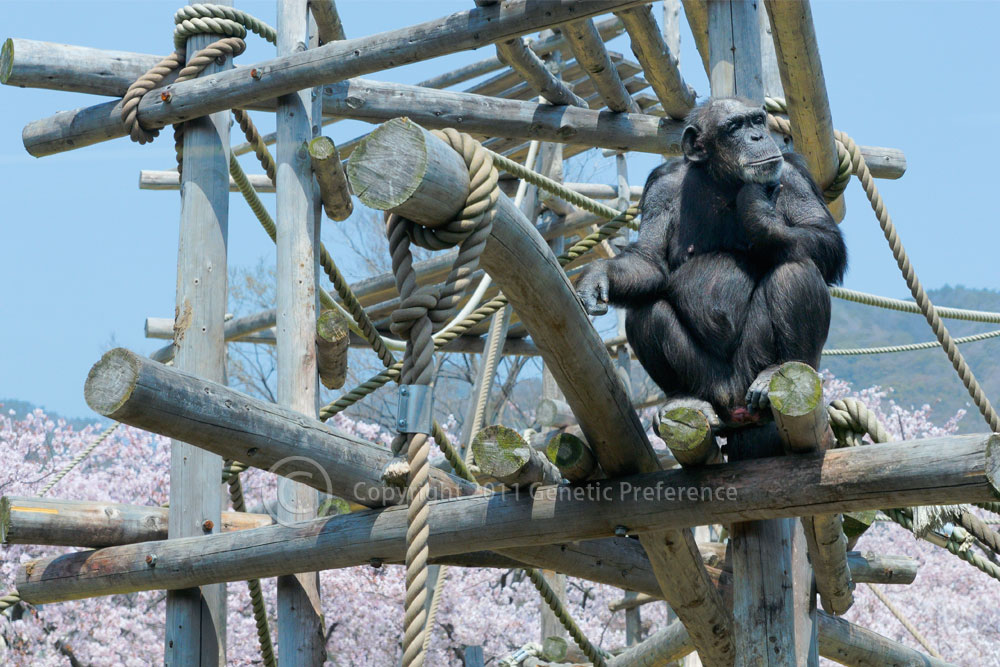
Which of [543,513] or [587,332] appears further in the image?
[543,513]

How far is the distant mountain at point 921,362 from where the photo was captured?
4867 centimetres

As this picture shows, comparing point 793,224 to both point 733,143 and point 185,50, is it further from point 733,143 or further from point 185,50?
point 185,50

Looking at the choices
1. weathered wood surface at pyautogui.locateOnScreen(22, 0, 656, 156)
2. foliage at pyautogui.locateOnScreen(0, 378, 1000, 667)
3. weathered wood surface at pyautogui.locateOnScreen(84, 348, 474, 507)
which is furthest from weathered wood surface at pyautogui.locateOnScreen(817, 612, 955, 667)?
foliage at pyautogui.locateOnScreen(0, 378, 1000, 667)

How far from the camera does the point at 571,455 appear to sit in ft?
11.1

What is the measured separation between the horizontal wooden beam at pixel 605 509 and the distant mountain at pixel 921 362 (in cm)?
3976

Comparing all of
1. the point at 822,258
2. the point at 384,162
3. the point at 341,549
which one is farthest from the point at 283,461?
the point at 822,258

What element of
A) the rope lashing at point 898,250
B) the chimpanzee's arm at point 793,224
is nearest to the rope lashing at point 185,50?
the rope lashing at point 898,250

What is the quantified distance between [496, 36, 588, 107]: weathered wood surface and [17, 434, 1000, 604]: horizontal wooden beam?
129 inches

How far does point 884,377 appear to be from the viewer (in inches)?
2121

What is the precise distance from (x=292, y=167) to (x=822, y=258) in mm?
2856

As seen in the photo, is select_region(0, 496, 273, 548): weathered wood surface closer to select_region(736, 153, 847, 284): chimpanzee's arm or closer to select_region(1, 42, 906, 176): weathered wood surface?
select_region(1, 42, 906, 176): weathered wood surface

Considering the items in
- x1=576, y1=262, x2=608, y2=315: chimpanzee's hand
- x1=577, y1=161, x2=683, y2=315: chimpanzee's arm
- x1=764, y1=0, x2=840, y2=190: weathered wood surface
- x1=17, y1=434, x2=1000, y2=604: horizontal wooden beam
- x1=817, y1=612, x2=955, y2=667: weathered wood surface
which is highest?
x1=764, y1=0, x2=840, y2=190: weathered wood surface

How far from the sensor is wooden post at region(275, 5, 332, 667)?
4.84 m

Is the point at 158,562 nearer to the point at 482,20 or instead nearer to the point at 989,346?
the point at 482,20
